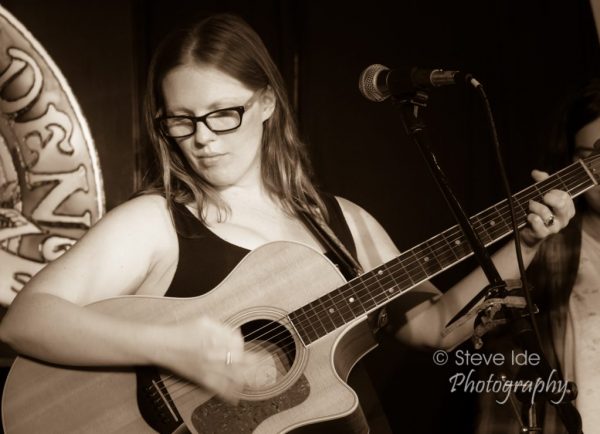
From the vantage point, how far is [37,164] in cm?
268

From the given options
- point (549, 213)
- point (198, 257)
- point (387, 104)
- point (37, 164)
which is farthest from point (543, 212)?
point (37, 164)

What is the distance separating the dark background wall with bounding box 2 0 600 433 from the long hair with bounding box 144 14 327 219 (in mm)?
777

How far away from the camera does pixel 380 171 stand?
2.93 meters

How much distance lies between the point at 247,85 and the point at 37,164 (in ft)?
3.77

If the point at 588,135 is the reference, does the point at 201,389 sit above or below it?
below

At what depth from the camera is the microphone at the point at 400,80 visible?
1543 mm

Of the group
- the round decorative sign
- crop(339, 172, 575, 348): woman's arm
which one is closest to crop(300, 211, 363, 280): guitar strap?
crop(339, 172, 575, 348): woman's arm

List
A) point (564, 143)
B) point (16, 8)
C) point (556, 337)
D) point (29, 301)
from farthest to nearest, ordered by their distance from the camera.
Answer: point (16, 8), point (564, 143), point (556, 337), point (29, 301)

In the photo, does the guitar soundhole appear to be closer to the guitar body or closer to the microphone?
the guitar body

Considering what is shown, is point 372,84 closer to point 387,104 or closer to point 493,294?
point 493,294

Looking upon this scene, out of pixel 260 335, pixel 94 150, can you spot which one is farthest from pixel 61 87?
pixel 260 335

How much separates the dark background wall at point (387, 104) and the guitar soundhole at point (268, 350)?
3.81 ft

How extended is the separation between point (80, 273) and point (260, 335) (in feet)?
1.52

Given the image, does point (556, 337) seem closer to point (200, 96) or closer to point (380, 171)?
point (380, 171)
